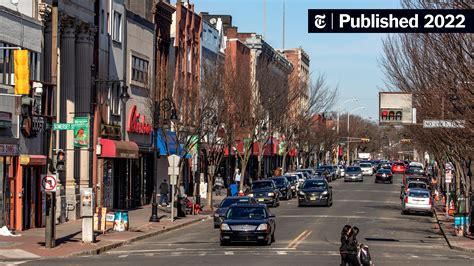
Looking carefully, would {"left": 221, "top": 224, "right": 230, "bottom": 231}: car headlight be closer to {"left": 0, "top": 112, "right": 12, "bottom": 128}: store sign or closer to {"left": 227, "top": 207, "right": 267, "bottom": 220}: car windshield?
{"left": 227, "top": 207, "right": 267, "bottom": 220}: car windshield

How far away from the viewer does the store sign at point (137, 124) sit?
176 feet

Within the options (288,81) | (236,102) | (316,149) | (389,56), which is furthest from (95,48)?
(316,149)

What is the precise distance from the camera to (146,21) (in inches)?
2242

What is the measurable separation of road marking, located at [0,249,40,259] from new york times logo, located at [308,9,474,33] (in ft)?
46.4

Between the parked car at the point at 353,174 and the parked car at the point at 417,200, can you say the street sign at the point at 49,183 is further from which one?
the parked car at the point at 353,174

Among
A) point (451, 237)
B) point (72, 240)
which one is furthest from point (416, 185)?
point (72, 240)

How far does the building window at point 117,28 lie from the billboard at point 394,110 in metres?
15.5

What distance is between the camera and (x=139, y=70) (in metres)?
55.7

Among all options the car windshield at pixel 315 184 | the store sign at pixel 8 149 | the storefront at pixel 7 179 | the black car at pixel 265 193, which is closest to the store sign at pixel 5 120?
the storefront at pixel 7 179

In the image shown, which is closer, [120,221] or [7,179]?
[7,179]

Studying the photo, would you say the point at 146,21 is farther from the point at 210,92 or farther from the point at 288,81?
the point at 288,81

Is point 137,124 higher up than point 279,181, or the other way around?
point 137,124

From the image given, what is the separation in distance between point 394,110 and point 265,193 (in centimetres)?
1635

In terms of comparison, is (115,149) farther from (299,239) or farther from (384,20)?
(384,20)
